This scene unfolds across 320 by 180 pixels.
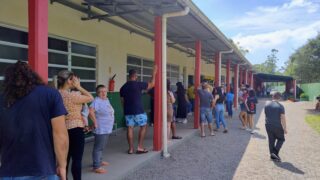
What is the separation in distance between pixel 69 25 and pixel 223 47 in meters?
6.68

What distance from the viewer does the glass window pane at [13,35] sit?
20.1 ft

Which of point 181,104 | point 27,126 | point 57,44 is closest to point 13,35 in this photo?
point 57,44


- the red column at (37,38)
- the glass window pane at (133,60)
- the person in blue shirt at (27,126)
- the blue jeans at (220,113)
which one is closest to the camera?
the person in blue shirt at (27,126)

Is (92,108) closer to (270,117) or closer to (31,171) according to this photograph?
(31,171)

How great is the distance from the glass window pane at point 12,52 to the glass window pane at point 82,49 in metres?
1.70

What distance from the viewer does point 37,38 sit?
358cm

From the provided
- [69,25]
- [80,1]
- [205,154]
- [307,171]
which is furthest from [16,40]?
[307,171]

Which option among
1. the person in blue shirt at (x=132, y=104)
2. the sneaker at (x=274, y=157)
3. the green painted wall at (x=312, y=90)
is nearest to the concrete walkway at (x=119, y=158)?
the person in blue shirt at (x=132, y=104)

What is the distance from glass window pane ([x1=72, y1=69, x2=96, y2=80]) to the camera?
28.3 feet

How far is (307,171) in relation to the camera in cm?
650

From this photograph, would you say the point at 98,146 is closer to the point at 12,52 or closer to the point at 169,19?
the point at 12,52

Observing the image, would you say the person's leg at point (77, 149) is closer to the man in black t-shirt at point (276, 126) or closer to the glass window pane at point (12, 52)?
the glass window pane at point (12, 52)

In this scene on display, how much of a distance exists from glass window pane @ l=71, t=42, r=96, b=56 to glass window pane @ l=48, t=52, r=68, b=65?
367mm

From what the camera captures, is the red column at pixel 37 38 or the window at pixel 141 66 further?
the window at pixel 141 66
